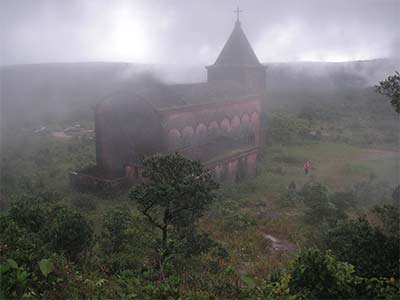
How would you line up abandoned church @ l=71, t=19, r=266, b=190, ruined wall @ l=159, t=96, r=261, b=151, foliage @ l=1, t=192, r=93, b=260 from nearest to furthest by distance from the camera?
foliage @ l=1, t=192, r=93, b=260 < abandoned church @ l=71, t=19, r=266, b=190 < ruined wall @ l=159, t=96, r=261, b=151

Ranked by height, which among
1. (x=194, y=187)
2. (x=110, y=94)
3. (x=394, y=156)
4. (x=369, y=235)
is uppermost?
(x=110, y=94)

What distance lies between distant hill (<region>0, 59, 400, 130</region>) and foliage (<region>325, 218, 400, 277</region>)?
35.4 m

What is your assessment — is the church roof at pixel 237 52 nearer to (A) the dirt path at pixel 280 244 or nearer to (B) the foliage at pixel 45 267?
(A) the dirt path at pixel 280 244

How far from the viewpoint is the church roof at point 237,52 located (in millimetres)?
29706

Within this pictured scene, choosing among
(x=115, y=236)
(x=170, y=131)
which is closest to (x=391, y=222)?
(x=115, y=236)

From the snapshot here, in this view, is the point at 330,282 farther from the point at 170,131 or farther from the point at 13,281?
the point at 170,131

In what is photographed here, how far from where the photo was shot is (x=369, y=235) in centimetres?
959

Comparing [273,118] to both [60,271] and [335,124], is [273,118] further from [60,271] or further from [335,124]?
[60,271]

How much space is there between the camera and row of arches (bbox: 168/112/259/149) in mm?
22438

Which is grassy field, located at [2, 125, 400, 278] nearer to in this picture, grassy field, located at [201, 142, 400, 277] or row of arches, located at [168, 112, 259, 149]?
grassy field, located at [201, 142, 400, 277]

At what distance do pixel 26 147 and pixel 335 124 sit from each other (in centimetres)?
3417

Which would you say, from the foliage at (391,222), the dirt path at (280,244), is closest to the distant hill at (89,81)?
the dirt path at (280,244)

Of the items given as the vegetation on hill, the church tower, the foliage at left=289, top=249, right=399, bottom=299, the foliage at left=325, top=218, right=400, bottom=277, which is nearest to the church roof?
the church tower

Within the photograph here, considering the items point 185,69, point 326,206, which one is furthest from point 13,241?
point 185,69
